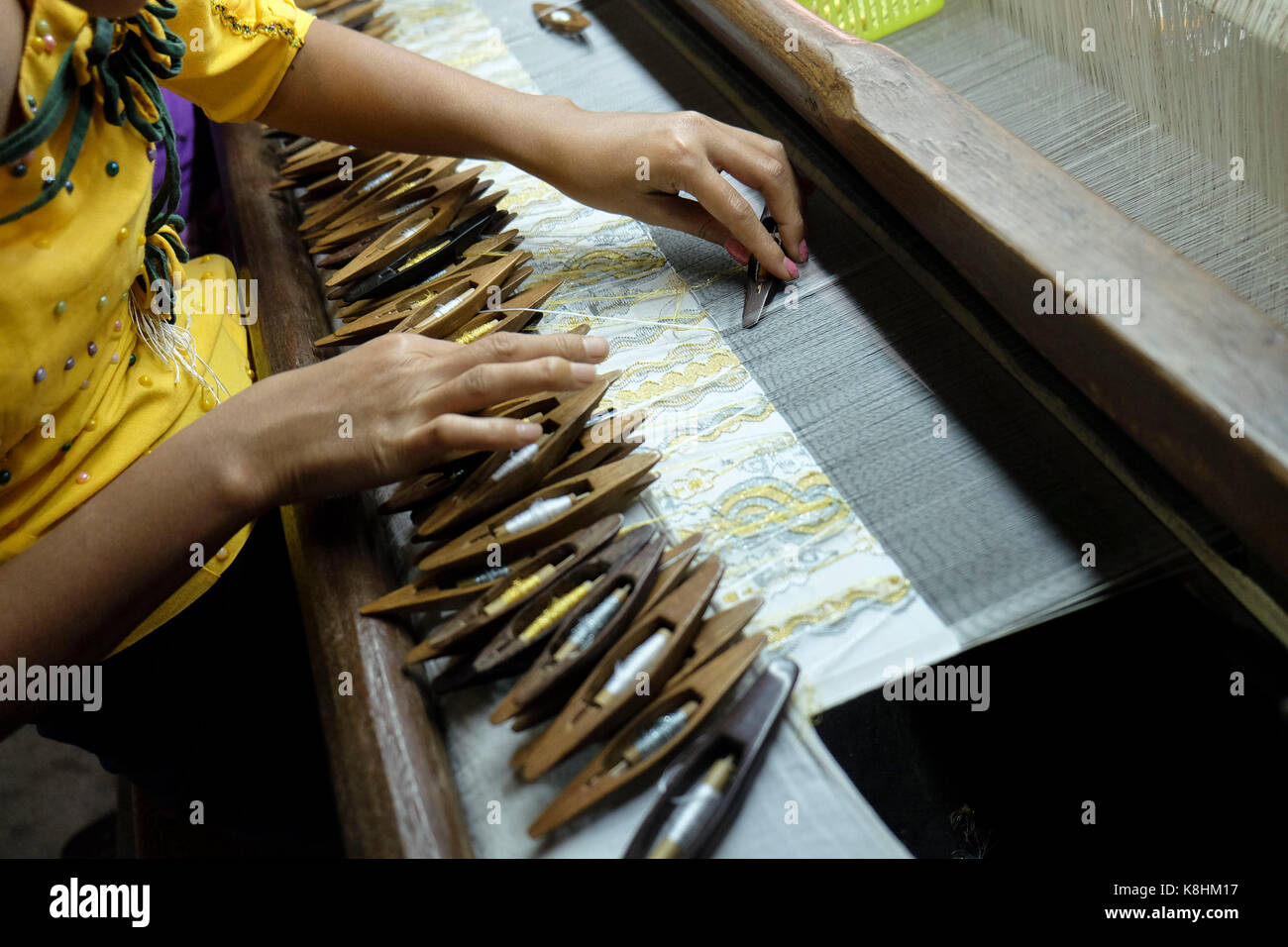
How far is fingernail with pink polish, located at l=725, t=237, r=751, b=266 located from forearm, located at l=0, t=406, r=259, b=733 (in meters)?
0.72

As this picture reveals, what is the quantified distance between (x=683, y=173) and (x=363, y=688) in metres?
0.81

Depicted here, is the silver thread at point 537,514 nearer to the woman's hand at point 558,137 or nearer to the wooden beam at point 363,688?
the wooden beam at point 363,688

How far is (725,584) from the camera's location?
1.04 m

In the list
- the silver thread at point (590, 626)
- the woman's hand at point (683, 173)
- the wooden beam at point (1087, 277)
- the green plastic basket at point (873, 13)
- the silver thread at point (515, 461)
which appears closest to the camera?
Result: the wooden beam at point (1087, 277)

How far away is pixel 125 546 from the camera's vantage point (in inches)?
41.2

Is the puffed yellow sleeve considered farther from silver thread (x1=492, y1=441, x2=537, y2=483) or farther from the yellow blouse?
silver thread (x1=492, y1=441, x2=537, y2=483)

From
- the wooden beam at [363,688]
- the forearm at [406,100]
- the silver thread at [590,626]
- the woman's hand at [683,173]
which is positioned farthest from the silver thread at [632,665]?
the forearm at [406,100]

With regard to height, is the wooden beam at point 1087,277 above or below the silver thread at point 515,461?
above

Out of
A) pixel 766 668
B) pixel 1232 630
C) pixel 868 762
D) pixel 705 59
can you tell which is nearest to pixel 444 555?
pixel 766 668

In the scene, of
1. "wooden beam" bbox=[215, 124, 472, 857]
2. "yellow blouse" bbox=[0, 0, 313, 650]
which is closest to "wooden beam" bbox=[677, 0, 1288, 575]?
"wooden beam" bbox=[215, 124, 472, 857]

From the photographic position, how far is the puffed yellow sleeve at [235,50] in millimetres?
1384

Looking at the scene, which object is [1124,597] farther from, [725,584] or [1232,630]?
[725,584]

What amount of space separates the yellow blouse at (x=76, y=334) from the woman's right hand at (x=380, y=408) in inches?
6.7

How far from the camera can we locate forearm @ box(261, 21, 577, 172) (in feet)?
4.88
